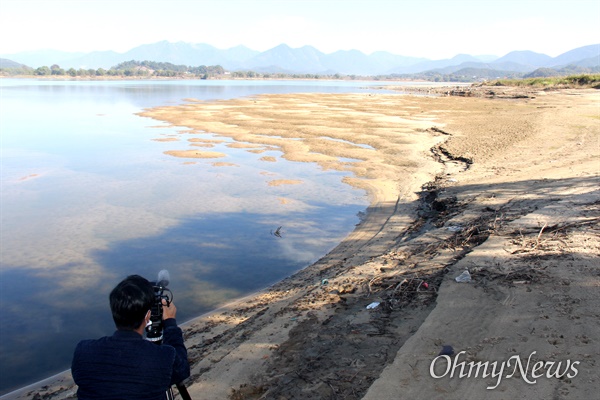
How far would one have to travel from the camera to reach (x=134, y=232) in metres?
11.6

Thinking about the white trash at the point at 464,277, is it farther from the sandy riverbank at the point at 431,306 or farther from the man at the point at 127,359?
the man at the point at 127,359

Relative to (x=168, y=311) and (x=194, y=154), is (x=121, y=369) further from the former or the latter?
(x=194, y=154)

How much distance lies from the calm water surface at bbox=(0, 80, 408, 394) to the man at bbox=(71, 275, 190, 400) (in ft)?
15.7

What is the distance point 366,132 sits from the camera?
1070 inches

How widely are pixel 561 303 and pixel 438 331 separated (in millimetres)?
1499

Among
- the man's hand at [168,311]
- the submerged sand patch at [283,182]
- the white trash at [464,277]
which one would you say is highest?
the man's hand at [168,311]

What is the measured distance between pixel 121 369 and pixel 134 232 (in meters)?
9.84

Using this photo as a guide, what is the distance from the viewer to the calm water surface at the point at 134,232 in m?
7.55

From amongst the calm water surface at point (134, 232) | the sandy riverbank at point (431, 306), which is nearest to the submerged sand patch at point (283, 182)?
the calm water surface at point (134, 232)

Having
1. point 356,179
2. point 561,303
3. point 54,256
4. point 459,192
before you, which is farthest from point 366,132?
point 561,303

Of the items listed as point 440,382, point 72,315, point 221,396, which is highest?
point 440,382

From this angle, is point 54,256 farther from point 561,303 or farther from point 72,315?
point 561,303

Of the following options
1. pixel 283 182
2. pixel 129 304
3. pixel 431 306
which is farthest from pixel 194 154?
pixel 129 304

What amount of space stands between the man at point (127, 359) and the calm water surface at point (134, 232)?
15.7ft
